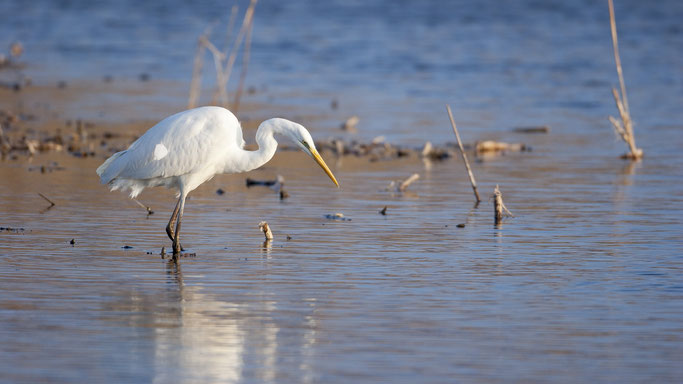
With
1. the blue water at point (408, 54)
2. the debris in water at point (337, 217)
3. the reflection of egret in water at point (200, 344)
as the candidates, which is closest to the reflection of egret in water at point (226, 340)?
the reflection of egret in water at point (200, 344)

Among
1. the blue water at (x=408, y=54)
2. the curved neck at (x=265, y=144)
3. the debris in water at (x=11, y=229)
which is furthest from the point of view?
the blue water at (x=408, y=54)

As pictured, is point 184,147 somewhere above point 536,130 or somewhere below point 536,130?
below

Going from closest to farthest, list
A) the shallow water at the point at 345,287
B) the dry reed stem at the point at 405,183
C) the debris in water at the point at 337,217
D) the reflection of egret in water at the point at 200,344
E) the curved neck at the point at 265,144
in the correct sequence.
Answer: the reflection of egret in water at the point at 200,344, the shallow water at the point at 345,287, the curved neck at the point at 265,144, the debris in water at the point at 337,217, the dry reed stem at the point at 405,183

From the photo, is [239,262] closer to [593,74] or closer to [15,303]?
[15,303]

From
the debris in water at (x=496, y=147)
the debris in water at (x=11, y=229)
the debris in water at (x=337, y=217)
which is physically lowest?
the debris in water at (x=11, y=229)

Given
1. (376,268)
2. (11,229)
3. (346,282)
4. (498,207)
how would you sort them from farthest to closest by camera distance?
(498,207)
(11,229)
(376,268)
(346,282)

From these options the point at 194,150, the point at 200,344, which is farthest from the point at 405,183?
the point at 200,344

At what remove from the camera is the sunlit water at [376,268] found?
624 cm

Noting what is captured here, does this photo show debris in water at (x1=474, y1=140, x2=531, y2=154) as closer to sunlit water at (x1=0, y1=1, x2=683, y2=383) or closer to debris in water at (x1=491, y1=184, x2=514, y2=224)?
sunlit water at (x1=0, y1=1, x2=683, y2=383)

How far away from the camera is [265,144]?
9.38m

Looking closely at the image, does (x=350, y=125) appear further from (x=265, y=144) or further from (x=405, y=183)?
(x=265, y=144)

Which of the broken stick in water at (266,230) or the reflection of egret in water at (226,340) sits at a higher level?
the broken stick in water at (266,230)

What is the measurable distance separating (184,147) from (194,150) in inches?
3.4

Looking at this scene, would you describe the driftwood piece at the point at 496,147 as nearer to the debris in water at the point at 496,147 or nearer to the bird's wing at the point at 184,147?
the debris in water at the point at 496,147
